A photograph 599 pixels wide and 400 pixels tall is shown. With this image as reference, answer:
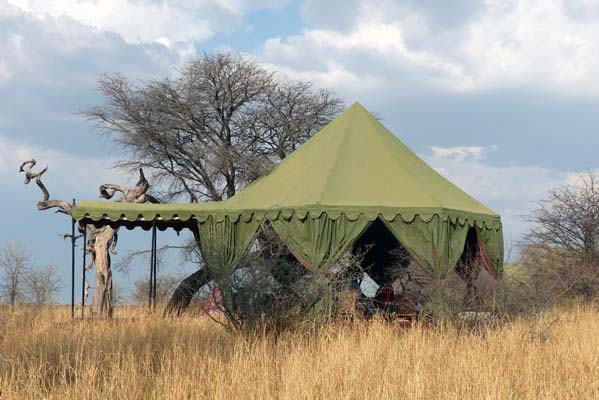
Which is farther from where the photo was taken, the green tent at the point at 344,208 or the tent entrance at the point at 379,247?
the tent entrance at the point at 379,247

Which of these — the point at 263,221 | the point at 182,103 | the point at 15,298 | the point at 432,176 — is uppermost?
the point at 182,103

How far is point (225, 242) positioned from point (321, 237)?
5.85 ft

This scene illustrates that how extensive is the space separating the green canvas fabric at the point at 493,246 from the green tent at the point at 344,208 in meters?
0.02

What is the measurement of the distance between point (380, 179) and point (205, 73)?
11355mm

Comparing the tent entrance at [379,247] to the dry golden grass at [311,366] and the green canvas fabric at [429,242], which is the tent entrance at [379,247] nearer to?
the green canvas fabric at [429,242]

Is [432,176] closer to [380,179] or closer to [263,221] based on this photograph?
[380,179]

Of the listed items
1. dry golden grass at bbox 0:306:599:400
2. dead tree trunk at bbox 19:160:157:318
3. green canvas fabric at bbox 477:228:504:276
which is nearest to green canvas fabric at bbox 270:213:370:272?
dry golden grass at bbox 0:306:599:400

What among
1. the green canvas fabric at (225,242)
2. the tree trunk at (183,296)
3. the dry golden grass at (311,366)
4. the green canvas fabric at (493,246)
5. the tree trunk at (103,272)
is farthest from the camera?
the tree trunk at (103,272)

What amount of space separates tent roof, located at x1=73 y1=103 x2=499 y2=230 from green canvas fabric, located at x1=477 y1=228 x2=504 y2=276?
223 millimetres

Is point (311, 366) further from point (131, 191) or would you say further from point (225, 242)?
point (131, 191)

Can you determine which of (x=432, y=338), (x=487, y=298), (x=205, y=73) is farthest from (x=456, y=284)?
(x=205, y=73)

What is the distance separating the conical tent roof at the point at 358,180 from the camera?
12.5m

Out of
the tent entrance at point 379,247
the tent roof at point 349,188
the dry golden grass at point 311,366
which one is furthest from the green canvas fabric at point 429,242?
the tent entrance at point 379,247

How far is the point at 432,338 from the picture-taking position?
10164 mm
